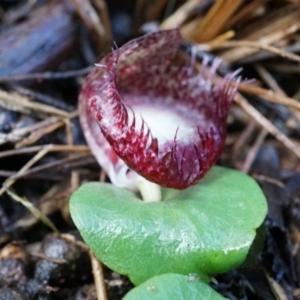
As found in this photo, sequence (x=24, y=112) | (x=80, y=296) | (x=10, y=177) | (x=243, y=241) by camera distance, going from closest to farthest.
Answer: (x=243, y=241) → (x=80, y=296) → (x=10, y=177) → (x=24, y=112)

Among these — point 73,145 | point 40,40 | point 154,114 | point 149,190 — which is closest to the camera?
point 149,190

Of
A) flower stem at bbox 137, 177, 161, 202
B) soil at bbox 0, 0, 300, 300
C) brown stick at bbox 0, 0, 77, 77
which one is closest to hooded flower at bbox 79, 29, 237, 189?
flower stem at bbox 137, 177, 161, 202

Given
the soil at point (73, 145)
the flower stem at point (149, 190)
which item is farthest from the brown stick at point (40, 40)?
the flower stem at point (149, 190)

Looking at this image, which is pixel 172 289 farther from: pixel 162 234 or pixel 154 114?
pixel 154 114

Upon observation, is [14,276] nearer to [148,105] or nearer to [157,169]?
[157,169]

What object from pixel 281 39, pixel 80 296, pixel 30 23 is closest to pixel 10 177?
pixel 80 296

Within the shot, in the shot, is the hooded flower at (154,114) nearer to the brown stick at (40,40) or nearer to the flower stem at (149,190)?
the flower stem at (149,190)

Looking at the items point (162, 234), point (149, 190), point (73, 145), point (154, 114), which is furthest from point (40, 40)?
point (162, 234)
